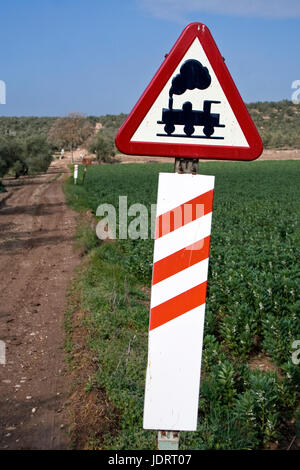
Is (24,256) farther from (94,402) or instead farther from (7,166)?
(7,166)

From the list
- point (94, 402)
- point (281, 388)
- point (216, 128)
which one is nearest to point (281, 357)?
point (281, 388)

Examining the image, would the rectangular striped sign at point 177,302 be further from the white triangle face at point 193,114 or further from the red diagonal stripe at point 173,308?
the white triangle face at point 193,114

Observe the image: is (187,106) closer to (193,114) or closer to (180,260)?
(193,114)

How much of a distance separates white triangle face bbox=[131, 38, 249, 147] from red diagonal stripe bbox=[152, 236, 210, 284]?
495 mm

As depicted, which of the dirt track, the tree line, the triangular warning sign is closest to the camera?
the triangular warning sign

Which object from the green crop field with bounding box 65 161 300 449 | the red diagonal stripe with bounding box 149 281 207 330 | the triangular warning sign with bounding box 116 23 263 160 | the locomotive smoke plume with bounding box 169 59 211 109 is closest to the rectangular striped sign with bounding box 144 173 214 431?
the red diagonal stripe with bounding box 149 281 207 330

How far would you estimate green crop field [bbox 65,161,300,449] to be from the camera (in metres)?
3.61

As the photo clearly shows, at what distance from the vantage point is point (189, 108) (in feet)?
7.34

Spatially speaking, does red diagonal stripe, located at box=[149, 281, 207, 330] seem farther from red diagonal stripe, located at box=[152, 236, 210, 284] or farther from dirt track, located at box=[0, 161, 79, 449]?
dirt track, located at box=[0, 161, 79, 449]

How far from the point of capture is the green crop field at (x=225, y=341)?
361cm

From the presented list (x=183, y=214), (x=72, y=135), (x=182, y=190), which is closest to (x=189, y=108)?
(x=182, y=190)

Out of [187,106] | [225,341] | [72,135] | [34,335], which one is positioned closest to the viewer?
[187,106]

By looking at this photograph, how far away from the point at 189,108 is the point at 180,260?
0.72 meters

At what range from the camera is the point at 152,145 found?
2268 millimetres
